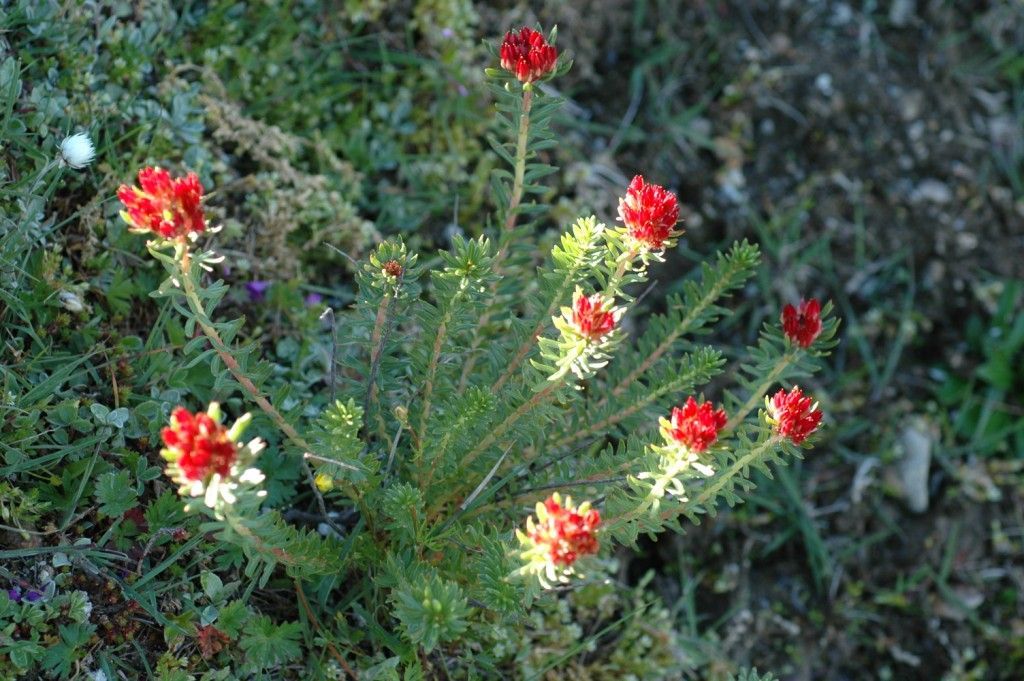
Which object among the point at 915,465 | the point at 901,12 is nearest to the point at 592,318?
the point at 915,465

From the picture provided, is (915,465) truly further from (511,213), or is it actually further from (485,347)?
(511,213)

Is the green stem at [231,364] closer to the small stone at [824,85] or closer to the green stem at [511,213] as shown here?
the green stem at [511,213]

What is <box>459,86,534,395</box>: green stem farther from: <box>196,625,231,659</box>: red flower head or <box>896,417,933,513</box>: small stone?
<box>896,417,933,513</box>: small stone

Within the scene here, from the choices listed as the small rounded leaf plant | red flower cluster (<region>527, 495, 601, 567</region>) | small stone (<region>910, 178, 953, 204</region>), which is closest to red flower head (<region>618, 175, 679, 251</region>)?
the small rounded leaf plant

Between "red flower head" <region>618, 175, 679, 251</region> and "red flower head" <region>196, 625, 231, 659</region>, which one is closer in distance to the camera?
"red flower head" <region>618, 175, 679, 251</region>

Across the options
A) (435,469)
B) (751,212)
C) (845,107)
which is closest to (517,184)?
(435,469)

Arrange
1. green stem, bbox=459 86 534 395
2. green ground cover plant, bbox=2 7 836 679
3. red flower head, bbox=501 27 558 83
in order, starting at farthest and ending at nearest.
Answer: green stem, bbox=459 86 534 395, red flower head, bbox=501 27 558 83, green ground cover plant, bbox=2 7 836 679
